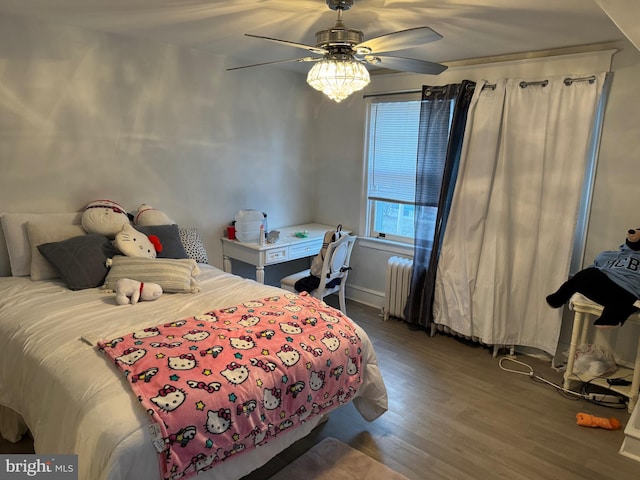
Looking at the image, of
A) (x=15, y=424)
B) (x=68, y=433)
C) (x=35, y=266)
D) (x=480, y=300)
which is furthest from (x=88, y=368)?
(x=480, y=300)

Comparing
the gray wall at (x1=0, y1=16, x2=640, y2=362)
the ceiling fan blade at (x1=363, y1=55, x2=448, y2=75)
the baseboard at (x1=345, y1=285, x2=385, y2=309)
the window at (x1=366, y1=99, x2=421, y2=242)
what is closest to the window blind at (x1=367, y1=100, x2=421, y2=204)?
the window at (x1=366, y1=99, x2=421, y2=242)

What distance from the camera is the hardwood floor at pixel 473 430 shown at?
2277 mm

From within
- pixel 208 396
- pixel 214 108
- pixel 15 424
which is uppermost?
pixel 214 108

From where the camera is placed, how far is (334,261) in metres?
3.61

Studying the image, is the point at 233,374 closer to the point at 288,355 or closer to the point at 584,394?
the point at 288,355

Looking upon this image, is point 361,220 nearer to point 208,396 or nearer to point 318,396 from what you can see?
point 318,396

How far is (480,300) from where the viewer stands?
139 inches

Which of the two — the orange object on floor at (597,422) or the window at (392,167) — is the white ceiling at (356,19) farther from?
the orange object on floor at (597,422)

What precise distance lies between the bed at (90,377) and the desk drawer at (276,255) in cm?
79

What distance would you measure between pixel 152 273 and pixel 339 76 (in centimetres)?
A: 160

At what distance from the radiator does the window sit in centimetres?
A: 33

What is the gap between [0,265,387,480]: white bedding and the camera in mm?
1540

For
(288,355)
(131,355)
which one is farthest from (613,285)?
(131,355)

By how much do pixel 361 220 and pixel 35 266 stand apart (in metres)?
2.83
